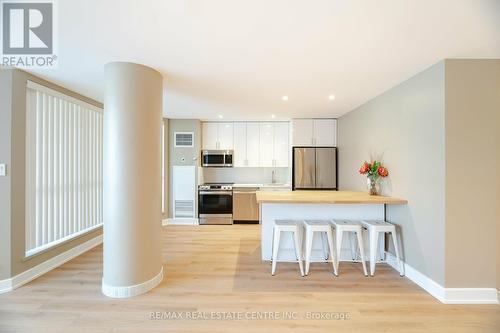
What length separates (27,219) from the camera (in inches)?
112

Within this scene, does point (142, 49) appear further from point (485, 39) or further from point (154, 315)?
point (485, 39)

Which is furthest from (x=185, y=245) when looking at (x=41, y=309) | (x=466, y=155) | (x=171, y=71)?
(x=466, y=155)

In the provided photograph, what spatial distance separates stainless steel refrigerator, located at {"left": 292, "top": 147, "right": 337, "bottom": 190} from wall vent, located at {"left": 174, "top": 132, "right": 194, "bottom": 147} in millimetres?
2387

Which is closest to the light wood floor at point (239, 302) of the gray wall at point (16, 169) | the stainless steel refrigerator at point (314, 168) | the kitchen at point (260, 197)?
the kitchen at point (260, 197)

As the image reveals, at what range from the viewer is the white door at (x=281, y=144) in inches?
226

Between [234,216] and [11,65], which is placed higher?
[11,65]

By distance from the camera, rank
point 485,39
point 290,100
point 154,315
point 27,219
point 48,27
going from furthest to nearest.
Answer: point 290,100 → point 27,219 → point 154,315 → point 485,39 → point 48,27

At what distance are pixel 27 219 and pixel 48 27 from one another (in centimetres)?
226

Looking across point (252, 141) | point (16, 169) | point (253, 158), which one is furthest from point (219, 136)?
point (16, 169)

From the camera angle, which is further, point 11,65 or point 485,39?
point 11,65

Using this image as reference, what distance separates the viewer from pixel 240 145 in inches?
226

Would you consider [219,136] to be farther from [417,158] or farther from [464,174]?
[464,174]

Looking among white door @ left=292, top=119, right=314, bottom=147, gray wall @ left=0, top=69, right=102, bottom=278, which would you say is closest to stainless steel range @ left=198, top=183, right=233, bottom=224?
white door @ left=292, top=119, right=314, bottom=147

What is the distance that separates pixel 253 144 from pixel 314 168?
1.54 meters
